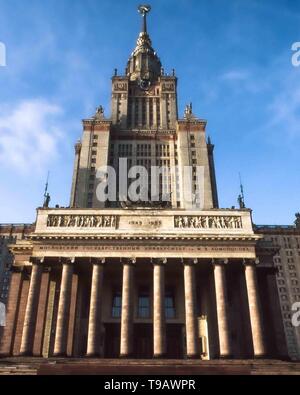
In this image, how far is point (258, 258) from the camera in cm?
4556

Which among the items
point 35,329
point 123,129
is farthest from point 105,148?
point 35,329

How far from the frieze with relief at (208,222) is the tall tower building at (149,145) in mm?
39933

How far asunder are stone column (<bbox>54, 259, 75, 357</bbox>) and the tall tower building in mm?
43200

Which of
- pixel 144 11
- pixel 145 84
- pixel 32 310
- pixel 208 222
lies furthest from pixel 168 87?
pixel 32 310

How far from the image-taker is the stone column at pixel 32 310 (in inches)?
1519

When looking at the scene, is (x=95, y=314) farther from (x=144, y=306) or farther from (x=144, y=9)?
(x=144, y=9)

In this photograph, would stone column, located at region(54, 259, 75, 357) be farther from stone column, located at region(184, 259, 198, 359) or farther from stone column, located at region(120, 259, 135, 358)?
stone column, located at region(184, 259, 198, 359)

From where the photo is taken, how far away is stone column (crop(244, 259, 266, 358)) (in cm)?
3856

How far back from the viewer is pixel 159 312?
3997 centimetres

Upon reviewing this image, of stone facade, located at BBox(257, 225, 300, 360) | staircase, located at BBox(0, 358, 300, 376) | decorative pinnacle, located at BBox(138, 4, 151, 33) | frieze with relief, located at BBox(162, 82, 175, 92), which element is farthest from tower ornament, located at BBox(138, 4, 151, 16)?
staircase, located at BBox(0, 358, 300, 376)

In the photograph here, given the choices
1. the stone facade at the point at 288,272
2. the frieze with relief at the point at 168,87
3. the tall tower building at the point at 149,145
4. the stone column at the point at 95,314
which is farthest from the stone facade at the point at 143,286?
the frieze with relief at the point at 168,87

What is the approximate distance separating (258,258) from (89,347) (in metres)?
21.7

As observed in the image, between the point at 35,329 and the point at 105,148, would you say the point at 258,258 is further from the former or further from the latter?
the point at 105,148
